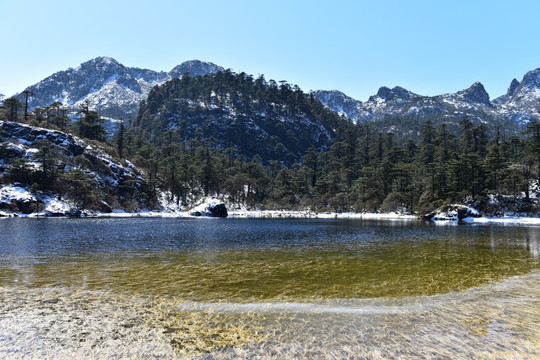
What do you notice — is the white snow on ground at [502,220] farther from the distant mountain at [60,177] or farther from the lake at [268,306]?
the distant mountain at [60,177]

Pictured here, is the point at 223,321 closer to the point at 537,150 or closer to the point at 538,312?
the point at 538,312

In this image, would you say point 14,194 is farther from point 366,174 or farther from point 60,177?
point 366,174

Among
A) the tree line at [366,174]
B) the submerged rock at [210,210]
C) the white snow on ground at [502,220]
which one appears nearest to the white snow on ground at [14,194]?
the tree line at [366,174]

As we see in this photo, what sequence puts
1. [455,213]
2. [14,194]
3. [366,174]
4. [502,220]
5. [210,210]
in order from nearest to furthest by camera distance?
[502,220] → [455,213] → [14,194] → [210,210] → [366,174]

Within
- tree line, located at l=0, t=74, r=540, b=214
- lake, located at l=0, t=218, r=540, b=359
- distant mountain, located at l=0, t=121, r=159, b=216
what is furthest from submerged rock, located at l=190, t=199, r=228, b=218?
lake, located at l=0, t=218, r=540, b=359

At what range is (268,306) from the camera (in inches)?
447

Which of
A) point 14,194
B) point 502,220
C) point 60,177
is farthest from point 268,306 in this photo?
point 60,177

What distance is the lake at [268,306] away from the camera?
7.79 m

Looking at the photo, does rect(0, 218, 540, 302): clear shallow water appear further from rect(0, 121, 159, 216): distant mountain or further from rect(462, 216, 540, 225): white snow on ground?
rect(0, 121, 159, 216): distant mountain

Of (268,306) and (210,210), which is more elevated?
(210,210)

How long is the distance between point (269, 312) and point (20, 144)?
10957 centimetres

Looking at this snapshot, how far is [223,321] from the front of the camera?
971 centimetres

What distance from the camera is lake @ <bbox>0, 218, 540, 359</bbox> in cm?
779

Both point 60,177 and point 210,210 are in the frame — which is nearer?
point 60,177
